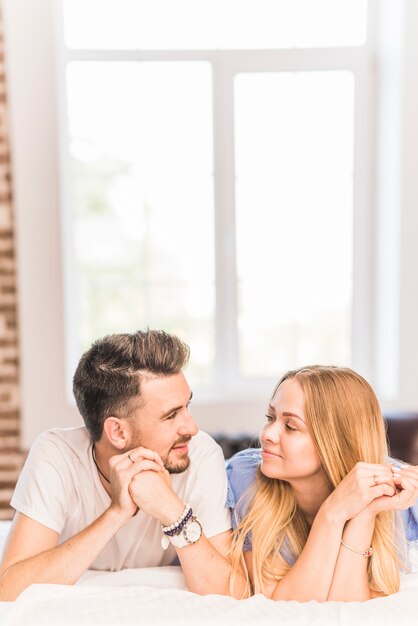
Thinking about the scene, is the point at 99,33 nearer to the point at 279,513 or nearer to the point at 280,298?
the point at 280,298

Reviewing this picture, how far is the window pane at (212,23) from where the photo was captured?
346 cm

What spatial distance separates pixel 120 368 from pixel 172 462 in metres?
0.27

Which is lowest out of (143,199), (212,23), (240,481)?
(240,481)

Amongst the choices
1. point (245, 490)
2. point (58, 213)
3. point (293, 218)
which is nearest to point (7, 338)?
point (58, 213)

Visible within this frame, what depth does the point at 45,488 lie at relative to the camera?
160cm

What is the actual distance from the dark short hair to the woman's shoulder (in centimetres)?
34

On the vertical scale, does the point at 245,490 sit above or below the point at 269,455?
below

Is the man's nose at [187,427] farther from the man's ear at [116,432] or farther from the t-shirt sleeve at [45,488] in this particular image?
the t-shirt sleeve at [45,488]

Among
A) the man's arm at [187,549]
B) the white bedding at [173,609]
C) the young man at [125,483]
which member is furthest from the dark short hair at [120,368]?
the white bedding at [173,609]

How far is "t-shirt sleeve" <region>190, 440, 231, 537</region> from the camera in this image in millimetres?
1671

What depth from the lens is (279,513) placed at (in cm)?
168

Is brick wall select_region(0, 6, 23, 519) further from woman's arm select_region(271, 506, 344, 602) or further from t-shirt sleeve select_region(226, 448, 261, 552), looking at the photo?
woman's arm select_region(271, 506, 344, 602)

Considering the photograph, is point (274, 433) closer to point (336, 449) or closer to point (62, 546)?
point (336, 449)

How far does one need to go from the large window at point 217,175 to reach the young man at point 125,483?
187cm
